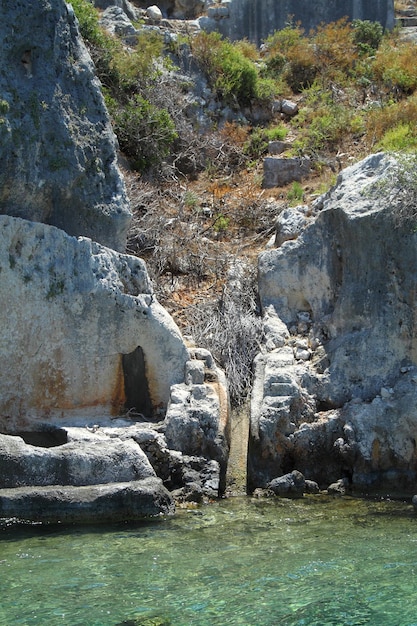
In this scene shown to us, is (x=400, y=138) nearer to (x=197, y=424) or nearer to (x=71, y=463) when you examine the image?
(x=197, y=424)

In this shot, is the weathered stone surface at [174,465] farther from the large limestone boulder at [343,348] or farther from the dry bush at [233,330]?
the dry bush at [233,330]

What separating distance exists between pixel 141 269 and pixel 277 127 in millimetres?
7549

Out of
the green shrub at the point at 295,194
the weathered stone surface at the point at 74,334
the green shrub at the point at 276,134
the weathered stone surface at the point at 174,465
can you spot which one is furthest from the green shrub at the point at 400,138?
the weathered stone surface at the point at 174,465

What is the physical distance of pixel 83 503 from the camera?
284 inches

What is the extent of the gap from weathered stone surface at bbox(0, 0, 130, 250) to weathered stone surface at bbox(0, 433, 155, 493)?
7.38ft

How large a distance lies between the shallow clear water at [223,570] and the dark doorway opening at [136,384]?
4.50ft

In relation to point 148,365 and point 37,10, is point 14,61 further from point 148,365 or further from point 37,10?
point 148,365

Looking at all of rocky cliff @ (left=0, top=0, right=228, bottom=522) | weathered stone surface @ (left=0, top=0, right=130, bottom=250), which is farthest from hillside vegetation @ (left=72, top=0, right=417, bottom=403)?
weathered stone surface @ (left=0, top=0, right=130, bottom=250)

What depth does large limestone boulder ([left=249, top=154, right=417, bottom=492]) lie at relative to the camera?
8.62 metres

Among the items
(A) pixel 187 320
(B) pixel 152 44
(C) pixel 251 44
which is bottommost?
(A) pixel 187 320

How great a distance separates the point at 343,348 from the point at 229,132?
276 inches

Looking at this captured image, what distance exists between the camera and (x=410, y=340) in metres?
9.10

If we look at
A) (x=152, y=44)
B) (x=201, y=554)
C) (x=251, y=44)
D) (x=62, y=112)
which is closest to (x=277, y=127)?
(x=152, y=44)

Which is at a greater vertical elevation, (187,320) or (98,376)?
(187,320)
